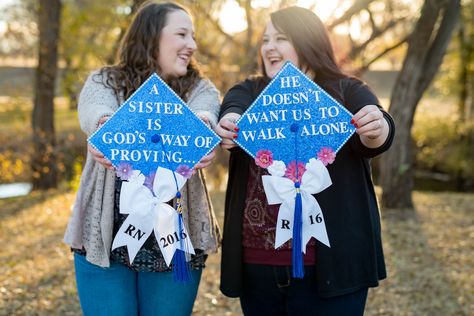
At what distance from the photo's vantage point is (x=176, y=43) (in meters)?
2.23

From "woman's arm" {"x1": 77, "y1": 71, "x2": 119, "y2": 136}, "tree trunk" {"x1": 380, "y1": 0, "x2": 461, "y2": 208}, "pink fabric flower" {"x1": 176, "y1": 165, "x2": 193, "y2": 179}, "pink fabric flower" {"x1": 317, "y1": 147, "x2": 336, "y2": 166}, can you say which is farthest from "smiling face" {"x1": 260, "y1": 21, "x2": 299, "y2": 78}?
"tree trunk" {"x1": 380, "y1": 0, "x2": 461, "y2": 208}

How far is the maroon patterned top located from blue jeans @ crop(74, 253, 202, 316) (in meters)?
0.33

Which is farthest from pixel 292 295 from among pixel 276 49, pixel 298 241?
pixel 276 49

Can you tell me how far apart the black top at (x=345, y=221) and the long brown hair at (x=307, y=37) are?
10cm

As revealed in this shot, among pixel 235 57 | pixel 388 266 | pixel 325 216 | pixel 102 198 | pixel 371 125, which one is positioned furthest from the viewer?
pixel 235 57

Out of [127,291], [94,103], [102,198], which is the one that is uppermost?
[94,103]

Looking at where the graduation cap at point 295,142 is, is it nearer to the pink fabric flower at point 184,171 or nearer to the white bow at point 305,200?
the white bow at point 305,200

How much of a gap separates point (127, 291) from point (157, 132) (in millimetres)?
648

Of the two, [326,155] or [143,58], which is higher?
[143,58]

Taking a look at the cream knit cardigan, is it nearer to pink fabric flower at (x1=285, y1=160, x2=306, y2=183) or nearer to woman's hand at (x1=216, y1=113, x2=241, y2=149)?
woman's hand at (x1=216, y1=113, x2=241, y2=149)

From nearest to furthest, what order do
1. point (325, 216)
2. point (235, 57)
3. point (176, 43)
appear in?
point (325, 216)
point (176, 43)
point (235, 57)

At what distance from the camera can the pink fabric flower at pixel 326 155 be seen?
1.98 m

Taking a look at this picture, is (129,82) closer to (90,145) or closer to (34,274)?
(90,145)

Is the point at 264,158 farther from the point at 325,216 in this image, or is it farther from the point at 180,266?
the point at 180,266
